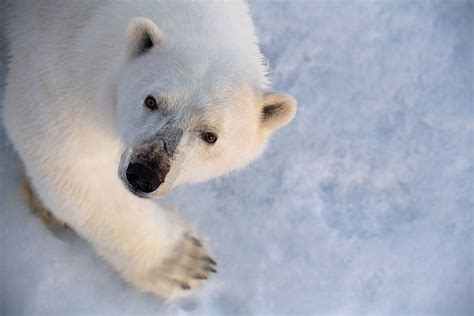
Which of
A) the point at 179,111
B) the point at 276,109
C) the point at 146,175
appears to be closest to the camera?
the point at 146,175

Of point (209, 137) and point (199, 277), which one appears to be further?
point (199, 277)

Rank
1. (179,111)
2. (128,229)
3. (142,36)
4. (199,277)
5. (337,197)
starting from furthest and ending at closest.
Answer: (337,197), (199,277), (128,229), (142,36), (179,111)

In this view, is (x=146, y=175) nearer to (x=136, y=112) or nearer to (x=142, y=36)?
(x=136, y=112)

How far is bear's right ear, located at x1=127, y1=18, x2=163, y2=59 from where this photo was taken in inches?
77.5

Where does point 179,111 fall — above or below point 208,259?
above

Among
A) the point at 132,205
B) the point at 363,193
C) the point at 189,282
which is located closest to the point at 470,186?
the point at 363,193

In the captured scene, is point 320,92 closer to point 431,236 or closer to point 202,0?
point 431,236

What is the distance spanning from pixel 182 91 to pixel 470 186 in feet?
6.90

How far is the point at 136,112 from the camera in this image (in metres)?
1.95

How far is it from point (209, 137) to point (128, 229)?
3.32 feet

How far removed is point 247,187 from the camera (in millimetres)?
3186

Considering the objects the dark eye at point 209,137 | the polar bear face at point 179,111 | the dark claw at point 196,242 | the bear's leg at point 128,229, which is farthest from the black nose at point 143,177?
the dark claw at point 196,242

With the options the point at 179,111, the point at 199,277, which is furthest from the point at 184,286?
the point at 179,111

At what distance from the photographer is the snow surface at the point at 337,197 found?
2957mm
